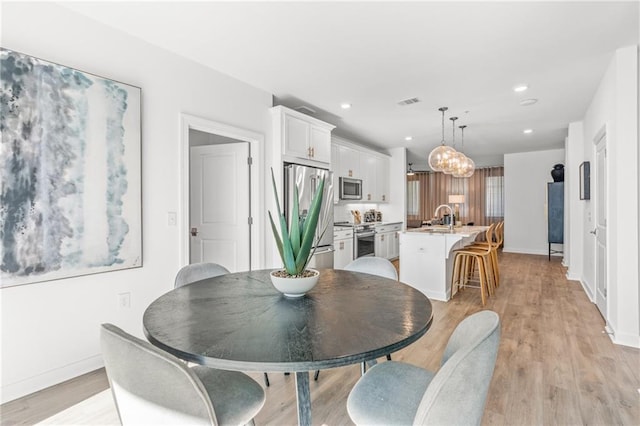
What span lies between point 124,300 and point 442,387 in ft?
8.00

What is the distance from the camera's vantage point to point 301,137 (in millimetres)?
4125

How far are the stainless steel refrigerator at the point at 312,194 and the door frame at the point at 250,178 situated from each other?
1.14ft

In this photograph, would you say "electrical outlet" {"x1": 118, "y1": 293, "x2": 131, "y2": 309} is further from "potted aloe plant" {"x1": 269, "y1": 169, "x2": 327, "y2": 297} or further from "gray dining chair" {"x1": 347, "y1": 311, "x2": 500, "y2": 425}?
→ "gray dining chair" {"x1": 347, "y1": 311, "x2": 500, "y2": 425}

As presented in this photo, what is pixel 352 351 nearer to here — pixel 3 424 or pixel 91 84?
pixel 3 424

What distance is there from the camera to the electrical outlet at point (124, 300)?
2.46 metres

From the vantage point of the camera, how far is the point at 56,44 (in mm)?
2148

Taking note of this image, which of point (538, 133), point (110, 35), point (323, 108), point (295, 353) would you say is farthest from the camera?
point (538, 133)

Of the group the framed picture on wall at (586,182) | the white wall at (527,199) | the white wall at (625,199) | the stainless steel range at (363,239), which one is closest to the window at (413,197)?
the white wall at (527,199)

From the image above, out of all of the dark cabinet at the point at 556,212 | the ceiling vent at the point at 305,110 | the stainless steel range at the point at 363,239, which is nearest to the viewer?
the ceiling vent at the point at 305,110

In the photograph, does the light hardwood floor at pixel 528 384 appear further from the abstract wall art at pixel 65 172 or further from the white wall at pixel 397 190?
the white wall at pixel 397 190

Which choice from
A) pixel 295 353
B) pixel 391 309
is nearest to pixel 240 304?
pixel 295 353

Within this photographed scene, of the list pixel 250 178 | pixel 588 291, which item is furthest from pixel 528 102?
pixel 250 178

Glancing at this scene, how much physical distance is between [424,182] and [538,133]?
13.0 feet

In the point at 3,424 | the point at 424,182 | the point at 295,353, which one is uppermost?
the point at 424,182
